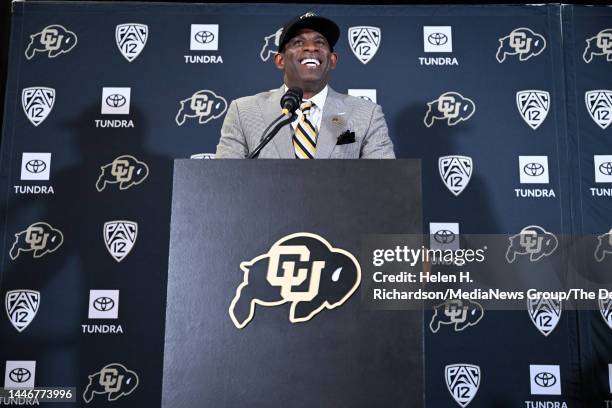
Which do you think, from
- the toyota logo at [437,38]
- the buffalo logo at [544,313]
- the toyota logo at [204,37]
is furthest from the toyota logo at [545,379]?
the toyota logo at [204,37]

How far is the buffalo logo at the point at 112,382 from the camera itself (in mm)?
3918

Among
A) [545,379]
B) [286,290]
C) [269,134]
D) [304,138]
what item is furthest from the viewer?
[545,379]

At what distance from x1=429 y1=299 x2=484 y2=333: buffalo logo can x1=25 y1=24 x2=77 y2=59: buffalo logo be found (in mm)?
2813

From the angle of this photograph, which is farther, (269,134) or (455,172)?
(455,172)

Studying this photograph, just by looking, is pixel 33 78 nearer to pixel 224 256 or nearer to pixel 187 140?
pixel 187 140

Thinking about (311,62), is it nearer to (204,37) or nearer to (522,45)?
(204,37)

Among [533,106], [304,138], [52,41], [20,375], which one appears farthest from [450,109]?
[20,375]

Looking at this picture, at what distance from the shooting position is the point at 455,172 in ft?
13.6

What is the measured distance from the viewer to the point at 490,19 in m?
4.36

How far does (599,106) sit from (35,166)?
11.3 feet

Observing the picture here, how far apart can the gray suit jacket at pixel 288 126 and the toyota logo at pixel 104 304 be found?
63.1 inches

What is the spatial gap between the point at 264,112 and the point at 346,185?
1216 mm

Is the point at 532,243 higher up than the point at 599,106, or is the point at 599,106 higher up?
the point at 599,106

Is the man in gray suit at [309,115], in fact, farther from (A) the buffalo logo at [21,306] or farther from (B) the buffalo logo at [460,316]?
(A) the buffalo logo at [21,306]
